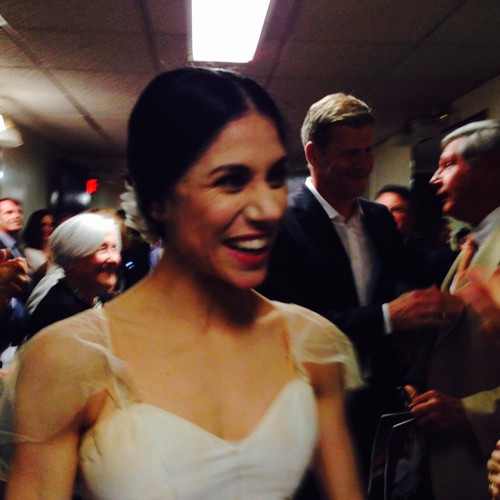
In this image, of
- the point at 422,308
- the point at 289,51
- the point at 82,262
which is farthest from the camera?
the point at 289,51

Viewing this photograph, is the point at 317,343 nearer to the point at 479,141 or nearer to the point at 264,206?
the point at 264,206

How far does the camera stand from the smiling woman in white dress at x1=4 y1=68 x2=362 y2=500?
0.68 m

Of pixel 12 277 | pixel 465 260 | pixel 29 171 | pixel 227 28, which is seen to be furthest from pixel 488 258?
pixel 29 171

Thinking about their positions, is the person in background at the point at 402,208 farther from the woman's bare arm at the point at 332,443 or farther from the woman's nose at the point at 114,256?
the woman's bare arm at the point at 332,443

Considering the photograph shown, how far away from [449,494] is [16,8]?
102 inches

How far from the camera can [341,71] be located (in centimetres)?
349

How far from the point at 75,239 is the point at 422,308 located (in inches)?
43.7

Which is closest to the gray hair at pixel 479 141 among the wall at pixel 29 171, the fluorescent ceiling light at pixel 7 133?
the fluorescent ceiling light at pixel 7 133

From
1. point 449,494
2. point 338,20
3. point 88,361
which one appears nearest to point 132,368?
point 88,361

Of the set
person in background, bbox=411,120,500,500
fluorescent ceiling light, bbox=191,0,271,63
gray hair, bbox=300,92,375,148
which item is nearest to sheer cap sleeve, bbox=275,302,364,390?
person in background, bbox=411,120,500,500

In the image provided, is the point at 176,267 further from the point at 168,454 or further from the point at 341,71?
the point at 341,71

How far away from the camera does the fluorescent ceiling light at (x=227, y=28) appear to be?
7.48 ft

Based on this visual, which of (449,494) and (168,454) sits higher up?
(168,454)

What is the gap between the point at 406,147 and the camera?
5.04 metres
